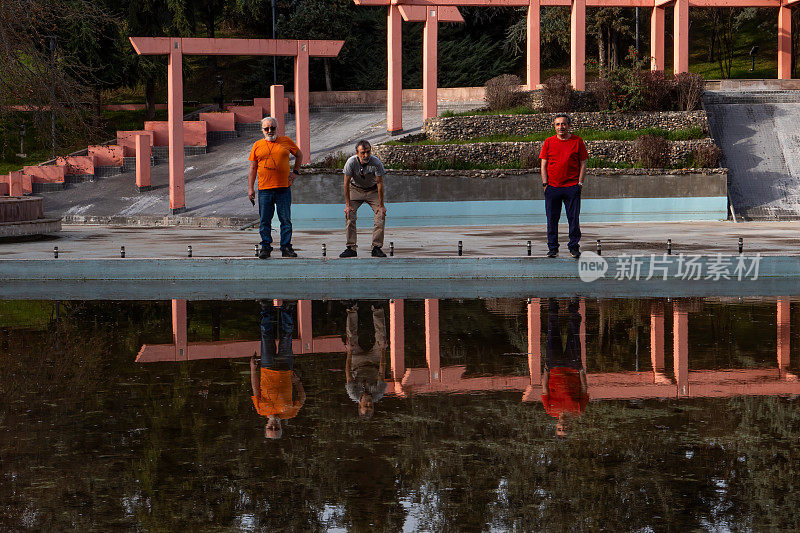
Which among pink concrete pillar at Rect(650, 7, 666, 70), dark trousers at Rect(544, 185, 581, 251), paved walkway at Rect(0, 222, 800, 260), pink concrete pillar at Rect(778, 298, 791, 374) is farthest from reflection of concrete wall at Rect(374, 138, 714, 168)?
pink concrete pillar at Rect(778, 298, 791, 374)

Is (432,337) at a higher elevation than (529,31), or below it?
below

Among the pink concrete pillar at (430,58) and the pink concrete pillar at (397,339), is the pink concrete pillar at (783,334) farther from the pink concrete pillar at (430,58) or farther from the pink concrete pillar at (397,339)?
the pink concrete pillar at (430,58)

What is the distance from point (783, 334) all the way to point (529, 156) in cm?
1935

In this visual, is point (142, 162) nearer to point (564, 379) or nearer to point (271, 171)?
point (271, 171)

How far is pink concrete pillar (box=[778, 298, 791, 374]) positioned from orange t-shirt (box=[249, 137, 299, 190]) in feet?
20.1

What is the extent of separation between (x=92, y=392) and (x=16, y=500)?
2.35m

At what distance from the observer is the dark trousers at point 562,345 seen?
7.84 metres

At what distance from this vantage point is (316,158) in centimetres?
3250

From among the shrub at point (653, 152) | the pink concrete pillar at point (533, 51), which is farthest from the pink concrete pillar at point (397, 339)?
the pink concrete pillar at point (533, 51)

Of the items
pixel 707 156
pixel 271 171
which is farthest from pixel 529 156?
pixel 271 171

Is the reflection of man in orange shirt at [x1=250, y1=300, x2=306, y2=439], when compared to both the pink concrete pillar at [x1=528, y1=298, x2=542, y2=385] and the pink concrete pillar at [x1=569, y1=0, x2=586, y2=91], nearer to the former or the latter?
the pink concrete pillar at [x1=528, y1=298, x2=542, y2=385]

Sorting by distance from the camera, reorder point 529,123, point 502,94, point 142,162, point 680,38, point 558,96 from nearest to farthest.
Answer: point 529,123 → point 558,96 → point 142,162 → point 502,94 → point 680,38

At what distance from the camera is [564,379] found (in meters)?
7.21

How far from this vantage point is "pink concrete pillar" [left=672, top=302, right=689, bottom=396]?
23.3 ft
